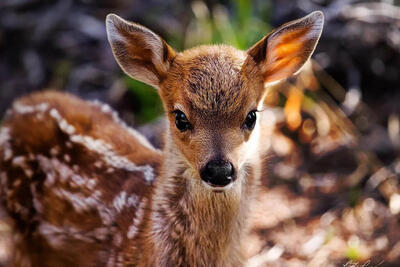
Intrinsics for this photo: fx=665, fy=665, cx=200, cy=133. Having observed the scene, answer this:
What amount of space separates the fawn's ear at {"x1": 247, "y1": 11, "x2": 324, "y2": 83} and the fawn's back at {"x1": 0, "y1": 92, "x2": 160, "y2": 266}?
98cm

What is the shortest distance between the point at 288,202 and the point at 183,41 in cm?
186

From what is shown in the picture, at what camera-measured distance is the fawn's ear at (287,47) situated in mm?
3559

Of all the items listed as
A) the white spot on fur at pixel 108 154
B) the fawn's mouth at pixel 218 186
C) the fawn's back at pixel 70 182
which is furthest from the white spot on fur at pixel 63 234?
the fawn's mouth at pixel 218 186

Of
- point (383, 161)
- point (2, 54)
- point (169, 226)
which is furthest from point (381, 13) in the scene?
point (2, 54)

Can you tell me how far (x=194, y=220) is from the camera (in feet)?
11.5

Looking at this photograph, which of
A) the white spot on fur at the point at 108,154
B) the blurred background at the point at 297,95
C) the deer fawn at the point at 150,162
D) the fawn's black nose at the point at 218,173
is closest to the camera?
the fawn's black nose at the point at 218,173

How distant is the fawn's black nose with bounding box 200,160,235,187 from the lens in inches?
121

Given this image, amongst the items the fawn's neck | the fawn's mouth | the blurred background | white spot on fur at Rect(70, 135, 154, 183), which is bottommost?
the blurred background

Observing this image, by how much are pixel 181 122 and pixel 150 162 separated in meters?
0.85

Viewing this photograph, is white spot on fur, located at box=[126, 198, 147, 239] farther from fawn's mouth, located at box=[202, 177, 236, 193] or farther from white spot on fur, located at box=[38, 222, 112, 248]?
fawn's mouth, located at box=[202, 177, 236, 193]

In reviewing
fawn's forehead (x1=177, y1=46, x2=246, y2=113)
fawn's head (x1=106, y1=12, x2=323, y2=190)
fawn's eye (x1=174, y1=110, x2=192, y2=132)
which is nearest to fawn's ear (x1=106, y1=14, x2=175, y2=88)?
fawn's head (x1=106, y1=12, x2=323, y2=190)

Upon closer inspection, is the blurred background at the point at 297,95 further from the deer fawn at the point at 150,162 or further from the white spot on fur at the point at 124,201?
the white spot on fur at the point at 124,201

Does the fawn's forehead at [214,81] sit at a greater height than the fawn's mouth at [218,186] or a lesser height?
greater

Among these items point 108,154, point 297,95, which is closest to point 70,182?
point 108,154
